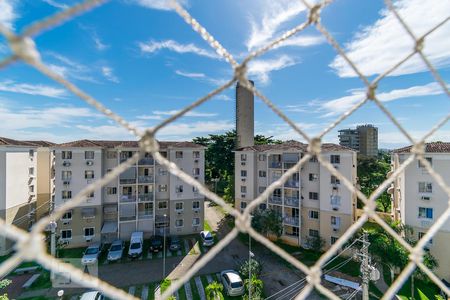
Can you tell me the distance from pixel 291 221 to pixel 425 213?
6.74 meters

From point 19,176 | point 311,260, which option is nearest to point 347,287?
point 311,260

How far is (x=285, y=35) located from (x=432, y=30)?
0.89 meters

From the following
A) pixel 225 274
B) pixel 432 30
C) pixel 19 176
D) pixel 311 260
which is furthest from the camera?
pixel 19 176

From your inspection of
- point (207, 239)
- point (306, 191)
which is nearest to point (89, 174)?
point (207, 239)

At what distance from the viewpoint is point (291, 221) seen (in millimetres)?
15664

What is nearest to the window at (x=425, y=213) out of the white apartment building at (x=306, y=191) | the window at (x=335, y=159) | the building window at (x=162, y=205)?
the white apartment building at (x=306, y=191)

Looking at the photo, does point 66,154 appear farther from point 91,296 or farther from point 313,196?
point 313,196

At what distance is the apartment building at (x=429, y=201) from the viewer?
1146 centimetres

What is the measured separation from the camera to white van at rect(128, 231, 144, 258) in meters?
14.0

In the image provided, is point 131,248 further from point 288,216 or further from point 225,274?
point 288,216

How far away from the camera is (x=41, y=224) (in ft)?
2.48

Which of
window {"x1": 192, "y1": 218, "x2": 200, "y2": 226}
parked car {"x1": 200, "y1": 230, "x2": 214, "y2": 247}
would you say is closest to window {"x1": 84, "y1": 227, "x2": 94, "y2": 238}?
window {"x1": 192, "y1": 218, "x2": 200, "y2": 226}

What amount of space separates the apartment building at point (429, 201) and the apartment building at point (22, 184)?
20215 millimetres

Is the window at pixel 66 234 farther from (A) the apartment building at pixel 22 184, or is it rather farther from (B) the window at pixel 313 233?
(B) the window at pixel 313 233
